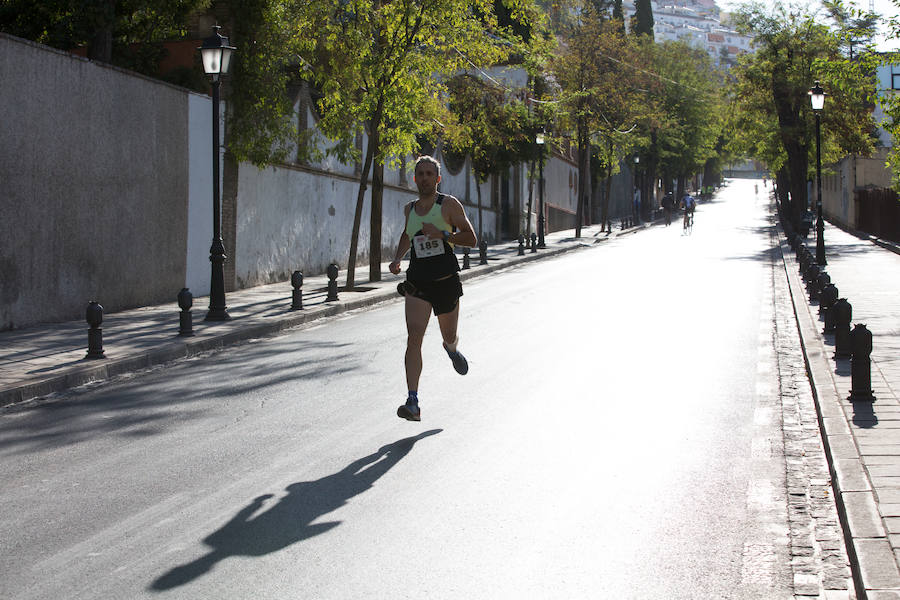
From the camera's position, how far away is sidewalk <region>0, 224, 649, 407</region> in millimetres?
9995

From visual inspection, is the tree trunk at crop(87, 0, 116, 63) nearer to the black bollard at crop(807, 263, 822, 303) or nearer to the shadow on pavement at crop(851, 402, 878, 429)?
the black bollard at crop(807, 263, 822, 303)

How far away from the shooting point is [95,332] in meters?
10.9

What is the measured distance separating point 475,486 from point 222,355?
664 cm

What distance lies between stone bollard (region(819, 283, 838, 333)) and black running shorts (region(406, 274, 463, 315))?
555 cm

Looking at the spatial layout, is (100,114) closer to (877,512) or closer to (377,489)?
(377,489)

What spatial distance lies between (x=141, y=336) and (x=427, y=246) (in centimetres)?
649

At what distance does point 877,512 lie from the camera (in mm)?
5070

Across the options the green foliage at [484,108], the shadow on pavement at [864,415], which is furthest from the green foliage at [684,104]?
the shadow on pavement at [864,415]

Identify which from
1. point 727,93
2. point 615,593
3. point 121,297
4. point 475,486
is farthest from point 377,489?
point 727,93

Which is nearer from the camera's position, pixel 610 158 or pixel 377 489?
pixel 377 489

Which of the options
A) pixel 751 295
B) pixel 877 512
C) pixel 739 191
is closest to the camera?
pixel 877 512

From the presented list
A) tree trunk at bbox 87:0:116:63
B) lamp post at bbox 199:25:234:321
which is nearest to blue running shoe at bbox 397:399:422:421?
lamp post at bbox 199:25:234:321

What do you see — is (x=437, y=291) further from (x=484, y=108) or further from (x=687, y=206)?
(x=687, y=206)

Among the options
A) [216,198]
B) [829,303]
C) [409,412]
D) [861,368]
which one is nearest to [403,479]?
[409,412]
